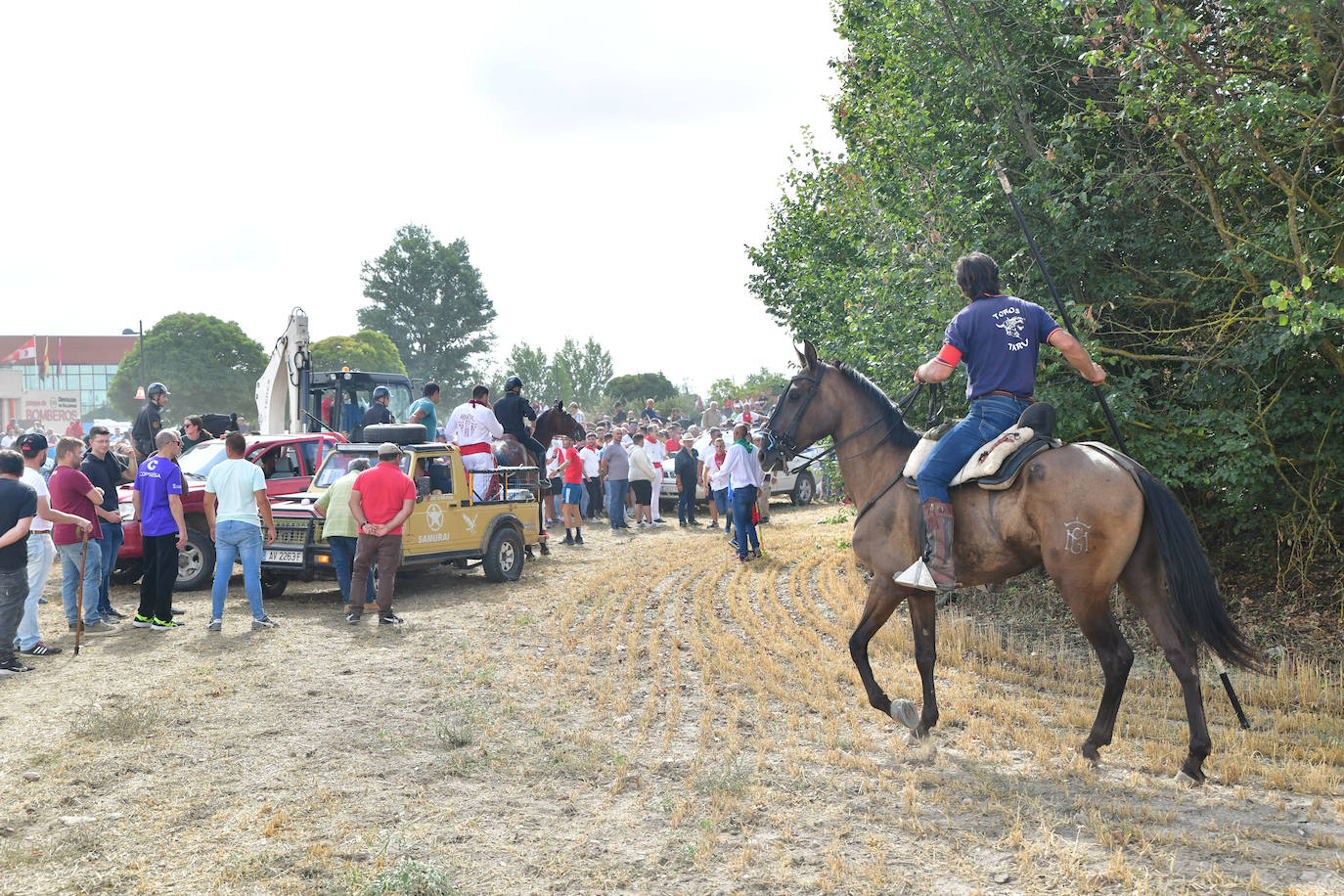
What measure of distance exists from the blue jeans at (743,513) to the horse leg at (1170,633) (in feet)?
30.6

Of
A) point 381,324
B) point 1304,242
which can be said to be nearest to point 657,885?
point 1304,242

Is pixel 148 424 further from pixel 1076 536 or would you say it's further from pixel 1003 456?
pixel 1076 536

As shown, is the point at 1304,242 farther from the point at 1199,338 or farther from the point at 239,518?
the point at 239,518

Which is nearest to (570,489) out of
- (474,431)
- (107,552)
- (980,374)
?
(474,431)

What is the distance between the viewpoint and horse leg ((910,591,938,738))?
633cm

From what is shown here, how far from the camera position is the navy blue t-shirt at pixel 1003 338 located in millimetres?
5988

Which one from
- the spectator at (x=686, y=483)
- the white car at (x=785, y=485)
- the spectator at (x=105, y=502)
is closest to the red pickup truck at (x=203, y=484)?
the spectator at (x=105, y=502)

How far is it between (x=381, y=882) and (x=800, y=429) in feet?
14.3

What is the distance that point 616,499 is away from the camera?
834 inches

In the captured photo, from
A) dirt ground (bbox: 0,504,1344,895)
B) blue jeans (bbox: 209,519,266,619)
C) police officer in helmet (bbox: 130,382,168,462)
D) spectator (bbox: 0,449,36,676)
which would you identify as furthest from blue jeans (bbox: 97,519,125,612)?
police officer in helmet (bbox: 130,382,168,462)

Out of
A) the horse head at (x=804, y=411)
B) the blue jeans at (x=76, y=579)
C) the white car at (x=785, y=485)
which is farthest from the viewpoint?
the white car at (x=785, y=485)

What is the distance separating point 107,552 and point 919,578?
929cm

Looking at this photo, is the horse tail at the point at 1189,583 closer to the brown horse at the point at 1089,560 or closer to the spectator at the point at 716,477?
the brown horse at the point at 1089,560

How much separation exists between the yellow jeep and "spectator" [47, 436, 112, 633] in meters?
2.12
